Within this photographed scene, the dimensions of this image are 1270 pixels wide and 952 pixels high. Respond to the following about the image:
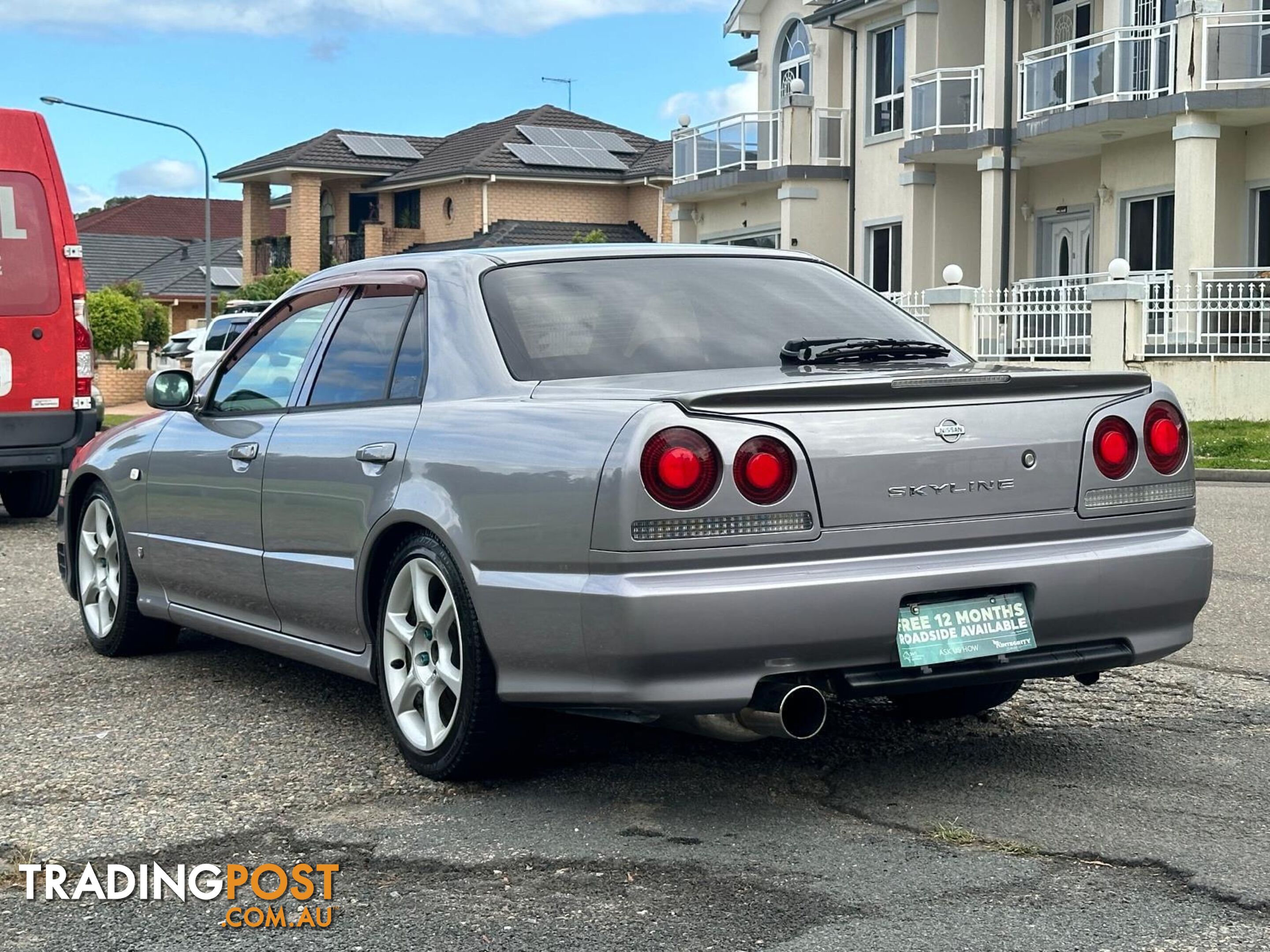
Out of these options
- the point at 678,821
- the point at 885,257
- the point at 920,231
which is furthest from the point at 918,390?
the point at 885,257

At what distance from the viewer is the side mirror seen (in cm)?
690

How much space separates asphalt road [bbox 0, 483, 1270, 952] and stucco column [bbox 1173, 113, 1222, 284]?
1909 centimetres

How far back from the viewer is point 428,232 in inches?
2195

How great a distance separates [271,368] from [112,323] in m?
41.2

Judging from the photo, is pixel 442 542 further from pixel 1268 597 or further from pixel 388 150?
pixel 388 150

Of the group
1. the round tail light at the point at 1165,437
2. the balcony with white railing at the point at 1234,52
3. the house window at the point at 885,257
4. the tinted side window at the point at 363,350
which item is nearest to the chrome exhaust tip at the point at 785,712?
the round tail light at the point at 1165,437

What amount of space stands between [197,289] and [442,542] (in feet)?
217

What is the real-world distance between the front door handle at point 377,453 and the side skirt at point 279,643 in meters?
0.60

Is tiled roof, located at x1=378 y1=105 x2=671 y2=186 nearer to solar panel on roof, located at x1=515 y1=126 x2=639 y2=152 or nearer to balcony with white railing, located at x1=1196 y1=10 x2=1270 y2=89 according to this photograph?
solar panel on roof, located at x1=515 y1=126 x2=639 y2=152

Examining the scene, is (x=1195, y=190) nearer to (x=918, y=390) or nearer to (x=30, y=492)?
(x=30, y=492)

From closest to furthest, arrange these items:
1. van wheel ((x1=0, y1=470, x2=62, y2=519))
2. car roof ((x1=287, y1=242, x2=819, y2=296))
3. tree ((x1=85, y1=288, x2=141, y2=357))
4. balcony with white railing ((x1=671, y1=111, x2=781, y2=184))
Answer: car roof ((x1=287, y1=242, x2=819, y2=296)) < van wheel ((x1=0, y1=470, x2=62, y2=519)) < balcony with white railing ((x1=671, y1=111, x2=781, y2=184)) < tree ((x1=85, y1=288, x2=141, y2=357))

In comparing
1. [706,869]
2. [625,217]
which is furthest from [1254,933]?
[625,217]

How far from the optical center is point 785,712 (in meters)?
4.63

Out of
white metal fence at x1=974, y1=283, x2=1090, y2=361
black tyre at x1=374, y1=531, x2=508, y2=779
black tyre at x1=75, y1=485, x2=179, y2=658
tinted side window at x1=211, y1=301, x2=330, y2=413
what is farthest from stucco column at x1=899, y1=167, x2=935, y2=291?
black tyre at x1=374, y1=531, x2=508, y2=779
